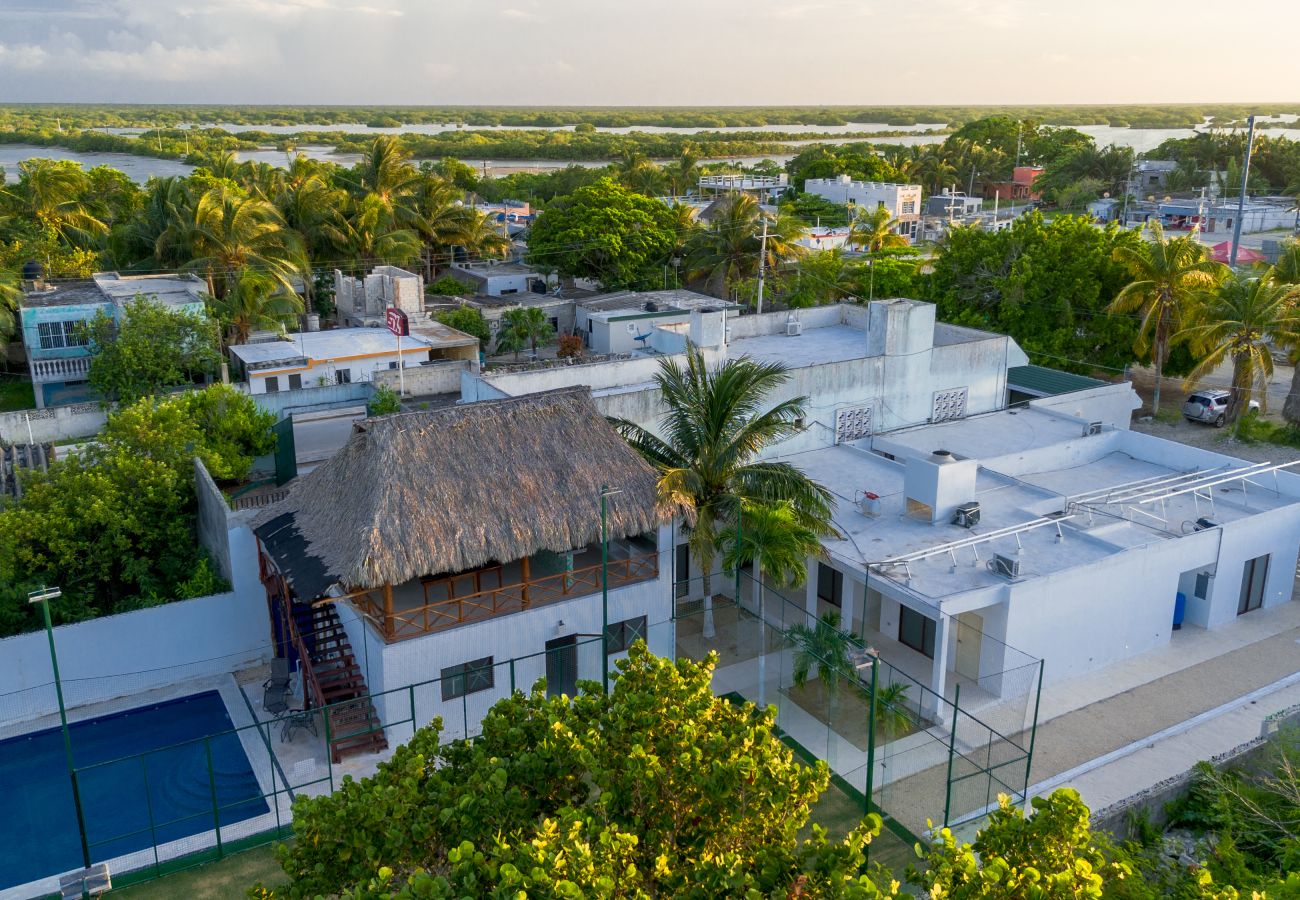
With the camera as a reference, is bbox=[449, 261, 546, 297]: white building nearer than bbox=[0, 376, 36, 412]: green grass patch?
No

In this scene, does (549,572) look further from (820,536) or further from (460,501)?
(820,536)

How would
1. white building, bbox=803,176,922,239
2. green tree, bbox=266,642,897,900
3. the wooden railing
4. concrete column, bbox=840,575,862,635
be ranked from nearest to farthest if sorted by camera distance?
Answer: green tree, bbox=266,642,897,900 < the wooden railing < concrete column, bbox=840,575,862,635 < white building, bbox=803,176,922,239

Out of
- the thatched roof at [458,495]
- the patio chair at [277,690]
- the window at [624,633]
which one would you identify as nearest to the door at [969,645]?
the window at [624,633]

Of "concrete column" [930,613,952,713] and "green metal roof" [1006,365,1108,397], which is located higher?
"green metal roof" [1006,365,1108,397]

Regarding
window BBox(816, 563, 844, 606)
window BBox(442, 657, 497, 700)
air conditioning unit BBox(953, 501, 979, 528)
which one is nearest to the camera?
window BBox(442, 657, 497, 700)

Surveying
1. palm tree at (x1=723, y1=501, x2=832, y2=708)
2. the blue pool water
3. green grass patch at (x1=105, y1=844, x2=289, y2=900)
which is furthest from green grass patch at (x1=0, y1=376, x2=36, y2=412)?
palm tree at (x1=723, y1=501, x2=832, y2=708)

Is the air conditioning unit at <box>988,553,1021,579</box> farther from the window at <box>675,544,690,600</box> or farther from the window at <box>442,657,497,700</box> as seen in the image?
the window at <box>442,657,497,700</box>

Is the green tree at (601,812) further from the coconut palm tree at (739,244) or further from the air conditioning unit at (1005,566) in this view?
the coconut palm tree at (739,244)
